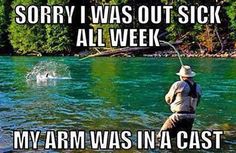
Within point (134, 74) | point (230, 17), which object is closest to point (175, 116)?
point (134, 74)

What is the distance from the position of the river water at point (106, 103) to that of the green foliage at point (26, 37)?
134 feet

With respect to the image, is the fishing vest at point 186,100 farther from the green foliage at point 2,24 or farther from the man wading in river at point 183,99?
the green foliage at point 2,24

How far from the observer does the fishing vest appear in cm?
1286

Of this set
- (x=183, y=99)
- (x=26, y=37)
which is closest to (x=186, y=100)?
(x=183, y=99)

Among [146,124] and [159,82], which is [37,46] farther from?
[146,124]

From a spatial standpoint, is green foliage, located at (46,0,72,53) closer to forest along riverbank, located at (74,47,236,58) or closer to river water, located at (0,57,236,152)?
forest along riverbank, located at (74,47,236,58)

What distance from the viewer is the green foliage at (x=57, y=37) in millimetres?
73062

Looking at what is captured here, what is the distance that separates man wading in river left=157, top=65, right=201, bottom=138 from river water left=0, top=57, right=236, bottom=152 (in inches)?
57.7

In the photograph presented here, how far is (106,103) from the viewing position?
22.3 metres

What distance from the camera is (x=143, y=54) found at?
6462 centimetres

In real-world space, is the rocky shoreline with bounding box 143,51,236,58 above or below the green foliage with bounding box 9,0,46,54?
below

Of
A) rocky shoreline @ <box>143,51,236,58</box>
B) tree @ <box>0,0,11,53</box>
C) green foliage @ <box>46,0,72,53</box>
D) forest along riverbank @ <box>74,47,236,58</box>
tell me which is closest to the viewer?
rocky shoreline @ <box>143,51,236,58</box>

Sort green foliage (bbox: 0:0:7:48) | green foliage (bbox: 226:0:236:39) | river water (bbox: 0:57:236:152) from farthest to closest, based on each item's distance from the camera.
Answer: green foliage (bbox: 0:0:7:48) < green foliage (bbox: 226:0:236:39) < river water (bbox: 0:57:236:152)

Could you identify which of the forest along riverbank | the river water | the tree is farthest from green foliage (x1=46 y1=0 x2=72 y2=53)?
the river water
